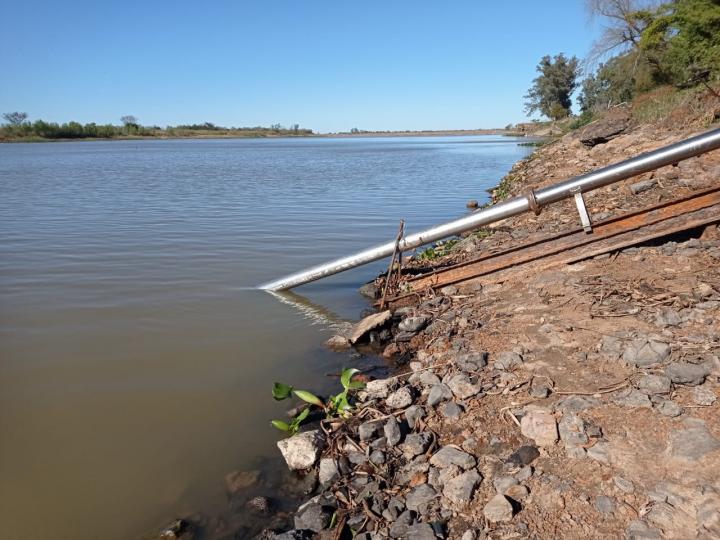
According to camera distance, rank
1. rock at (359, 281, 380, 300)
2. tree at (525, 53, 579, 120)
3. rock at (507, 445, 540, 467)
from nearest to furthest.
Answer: rock at (507, 445, 540, 467)
rock at (359, 281, 380, 300)
tree at (525, 53, 579, 120)

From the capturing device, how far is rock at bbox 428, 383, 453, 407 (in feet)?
12.5

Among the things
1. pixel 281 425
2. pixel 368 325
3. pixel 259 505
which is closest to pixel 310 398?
pixel 281 425

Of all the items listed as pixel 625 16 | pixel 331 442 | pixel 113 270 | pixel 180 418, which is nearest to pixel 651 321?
pixel 331 442

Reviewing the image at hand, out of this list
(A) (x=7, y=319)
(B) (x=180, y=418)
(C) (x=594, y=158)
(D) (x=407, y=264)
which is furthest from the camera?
(C) (x=594, y=158)

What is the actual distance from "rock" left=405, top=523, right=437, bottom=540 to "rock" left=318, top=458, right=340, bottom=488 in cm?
78

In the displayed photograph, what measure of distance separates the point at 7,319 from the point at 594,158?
14.6 metres

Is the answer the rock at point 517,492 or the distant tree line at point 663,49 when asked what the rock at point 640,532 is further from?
the distant tree line at point 663,49

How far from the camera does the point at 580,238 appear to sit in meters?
5.80

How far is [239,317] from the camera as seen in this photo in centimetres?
687

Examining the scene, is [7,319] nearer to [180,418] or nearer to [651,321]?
[180,418]

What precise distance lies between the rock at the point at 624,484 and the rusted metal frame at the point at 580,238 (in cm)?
343

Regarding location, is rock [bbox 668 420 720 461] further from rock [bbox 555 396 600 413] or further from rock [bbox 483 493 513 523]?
rock [bbox 483 493 513 523]

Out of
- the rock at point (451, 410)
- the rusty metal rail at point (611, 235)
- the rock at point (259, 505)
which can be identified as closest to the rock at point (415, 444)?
the rock at point (451, 410)

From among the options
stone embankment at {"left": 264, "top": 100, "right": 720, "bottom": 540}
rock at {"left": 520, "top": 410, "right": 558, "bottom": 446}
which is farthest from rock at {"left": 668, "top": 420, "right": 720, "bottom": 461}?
rock at {"left": 520, "top": 410, "right": 558, "bottom": 446}
